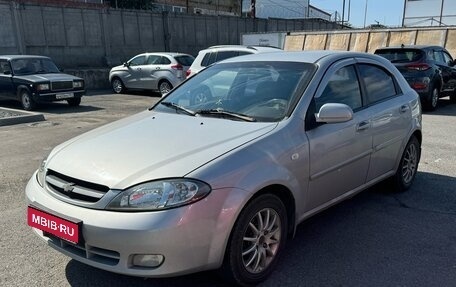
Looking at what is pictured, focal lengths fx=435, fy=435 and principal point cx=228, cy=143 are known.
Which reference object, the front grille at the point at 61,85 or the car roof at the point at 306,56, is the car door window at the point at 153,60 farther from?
the car roof at the point at 306,56

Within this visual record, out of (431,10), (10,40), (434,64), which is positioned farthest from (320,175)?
(431,10)

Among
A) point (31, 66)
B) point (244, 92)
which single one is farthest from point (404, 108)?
point (31, 66)

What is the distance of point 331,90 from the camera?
3.78 metres

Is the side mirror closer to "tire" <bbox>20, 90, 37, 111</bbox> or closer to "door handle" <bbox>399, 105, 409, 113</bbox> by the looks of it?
"door handle" <bbox>399, 105, 409, 113</bbox>

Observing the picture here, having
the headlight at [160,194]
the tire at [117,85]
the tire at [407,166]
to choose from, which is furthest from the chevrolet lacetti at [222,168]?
the tire at [117,85]

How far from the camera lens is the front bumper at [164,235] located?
251 centimetres

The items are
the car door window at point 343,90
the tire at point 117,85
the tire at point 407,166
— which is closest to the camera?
the car door window at point 343,90

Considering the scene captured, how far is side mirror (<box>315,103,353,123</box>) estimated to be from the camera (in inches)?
132

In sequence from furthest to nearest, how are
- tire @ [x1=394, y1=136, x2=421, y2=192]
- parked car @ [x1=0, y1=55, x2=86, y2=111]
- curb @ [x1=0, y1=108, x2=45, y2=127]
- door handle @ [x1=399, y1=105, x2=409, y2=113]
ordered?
parked car @ [x1=0, y1=55, x2=86, y2=111]
curb @ [x1=0, y1=108, x2=45, y2=127]
tire @ [x1=394, y1=136, x2=421, y2=192]
door handle @ [x1=399, y1=105, x2=409, y2=113]

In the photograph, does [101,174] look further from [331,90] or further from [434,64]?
[434,64]

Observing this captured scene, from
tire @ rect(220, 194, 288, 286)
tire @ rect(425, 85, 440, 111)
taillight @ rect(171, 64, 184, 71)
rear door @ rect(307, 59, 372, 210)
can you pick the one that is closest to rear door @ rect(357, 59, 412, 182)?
rear door @ rect(307, 59, 372, 210)

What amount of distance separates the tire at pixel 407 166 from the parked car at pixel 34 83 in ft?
32.9

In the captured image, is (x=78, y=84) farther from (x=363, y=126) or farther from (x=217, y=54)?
(x=363, y=126)

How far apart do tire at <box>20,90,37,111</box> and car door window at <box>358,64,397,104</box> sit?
33.4ft
